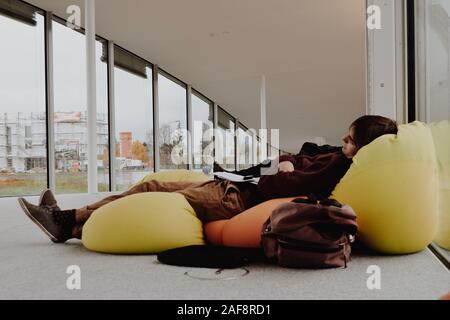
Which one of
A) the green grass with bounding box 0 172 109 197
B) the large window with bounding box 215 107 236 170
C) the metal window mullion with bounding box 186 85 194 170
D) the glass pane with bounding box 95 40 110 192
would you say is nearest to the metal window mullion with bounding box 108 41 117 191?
the glass pane with bounding box 95 40 110 192

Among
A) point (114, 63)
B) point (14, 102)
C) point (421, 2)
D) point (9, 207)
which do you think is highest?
point (114, 63)

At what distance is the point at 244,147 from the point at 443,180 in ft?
42.6

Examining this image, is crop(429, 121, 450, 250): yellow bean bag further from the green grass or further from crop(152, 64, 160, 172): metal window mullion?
crop(152, 64, 160, 172): metal window mullion

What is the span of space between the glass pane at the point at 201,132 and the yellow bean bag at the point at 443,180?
8038 millimetres

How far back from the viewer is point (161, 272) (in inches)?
68.9

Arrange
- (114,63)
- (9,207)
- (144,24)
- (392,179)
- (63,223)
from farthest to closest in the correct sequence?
(114,63) < (144,24) < (9,207) < (63,223) < (392,179)

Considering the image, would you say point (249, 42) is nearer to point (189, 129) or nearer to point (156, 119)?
point (156, 119)

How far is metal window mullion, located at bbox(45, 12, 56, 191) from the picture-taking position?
5.43 metres

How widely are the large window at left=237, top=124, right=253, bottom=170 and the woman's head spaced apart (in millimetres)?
11415

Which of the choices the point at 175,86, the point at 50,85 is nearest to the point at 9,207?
the point at 50,85

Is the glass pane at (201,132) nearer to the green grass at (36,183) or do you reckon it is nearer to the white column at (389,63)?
the green grass at (36,183)

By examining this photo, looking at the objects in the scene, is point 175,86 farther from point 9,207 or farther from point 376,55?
point 376,55

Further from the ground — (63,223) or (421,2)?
(421,2)

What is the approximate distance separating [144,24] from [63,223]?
4.45 meters
